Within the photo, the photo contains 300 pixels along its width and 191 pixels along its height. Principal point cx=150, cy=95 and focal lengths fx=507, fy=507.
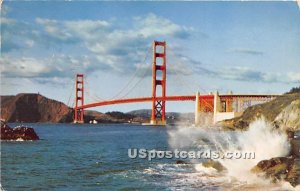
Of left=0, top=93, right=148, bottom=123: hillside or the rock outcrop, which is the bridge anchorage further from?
left=0, top=93, right=148, bottom=123: hillside

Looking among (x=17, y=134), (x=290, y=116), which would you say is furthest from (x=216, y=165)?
(x=290, y=116)

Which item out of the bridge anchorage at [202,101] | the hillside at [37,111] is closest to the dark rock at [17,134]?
the bridge anchorage at [202,101]

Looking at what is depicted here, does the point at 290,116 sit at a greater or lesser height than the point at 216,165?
greater

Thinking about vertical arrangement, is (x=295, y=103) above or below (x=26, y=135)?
above

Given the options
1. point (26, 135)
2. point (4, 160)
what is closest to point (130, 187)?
point (4, 160)

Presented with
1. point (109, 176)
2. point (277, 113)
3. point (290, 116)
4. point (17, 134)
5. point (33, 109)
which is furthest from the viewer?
point (33, 109)

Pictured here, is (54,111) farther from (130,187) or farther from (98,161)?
(130,187)

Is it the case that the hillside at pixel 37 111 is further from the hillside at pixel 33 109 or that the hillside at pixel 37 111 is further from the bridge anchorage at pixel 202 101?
the bridge anchorage at pixel 202 101

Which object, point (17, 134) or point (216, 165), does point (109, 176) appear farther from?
point (17, 134)
